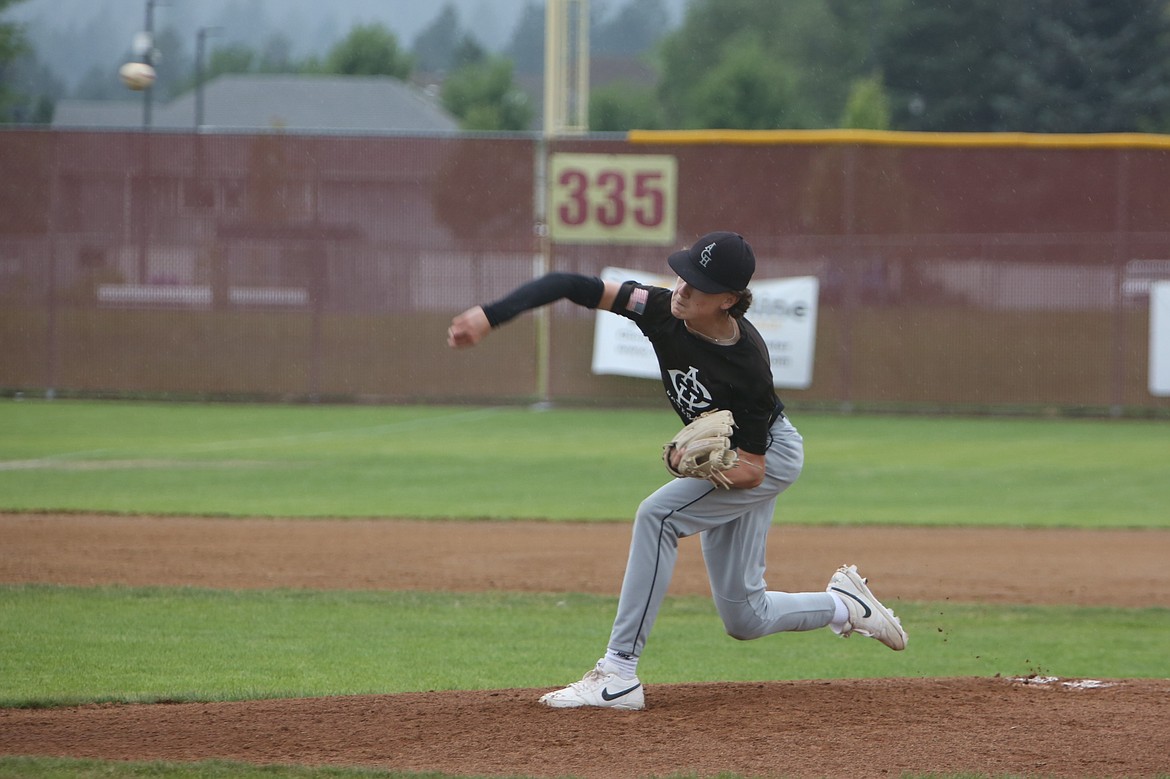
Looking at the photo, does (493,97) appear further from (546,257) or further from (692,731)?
(692,731)

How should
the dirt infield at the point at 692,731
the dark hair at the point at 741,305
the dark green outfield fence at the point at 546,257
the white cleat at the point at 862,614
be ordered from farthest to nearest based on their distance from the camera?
the dark green outfield fence at the point at 546,257 → the white cleat at the point at 862,614 → the dark hair at the point at 741,305 → the dirt infield at the point at 692,731

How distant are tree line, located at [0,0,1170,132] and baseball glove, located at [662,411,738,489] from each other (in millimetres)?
40220

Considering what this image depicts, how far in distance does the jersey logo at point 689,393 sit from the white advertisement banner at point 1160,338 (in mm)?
16304

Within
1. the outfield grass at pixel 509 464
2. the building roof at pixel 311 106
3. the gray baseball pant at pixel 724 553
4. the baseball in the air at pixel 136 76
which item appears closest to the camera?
the gray baseball pant at pixel 724 553

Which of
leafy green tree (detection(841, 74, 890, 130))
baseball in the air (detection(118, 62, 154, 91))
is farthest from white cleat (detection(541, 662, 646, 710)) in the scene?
leafy green tree (detection(841, 74, 890, 130))

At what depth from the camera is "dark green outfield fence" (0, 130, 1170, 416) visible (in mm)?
19984

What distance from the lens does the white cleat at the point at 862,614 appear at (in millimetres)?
5379

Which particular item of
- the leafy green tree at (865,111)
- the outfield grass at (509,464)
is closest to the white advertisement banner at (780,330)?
the outfield grass at (509,464)

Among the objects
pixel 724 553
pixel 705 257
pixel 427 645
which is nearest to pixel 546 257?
pixel 427 645

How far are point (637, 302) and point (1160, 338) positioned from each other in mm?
16559

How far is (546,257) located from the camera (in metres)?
20.2

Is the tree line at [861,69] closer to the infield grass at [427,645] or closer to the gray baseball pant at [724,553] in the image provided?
the infield grass at [427,645]

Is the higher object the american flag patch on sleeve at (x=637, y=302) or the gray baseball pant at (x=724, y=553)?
the american flag patch on sleeve at (x=637, y=302)

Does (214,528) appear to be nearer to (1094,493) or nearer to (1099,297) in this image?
(1094,493)
